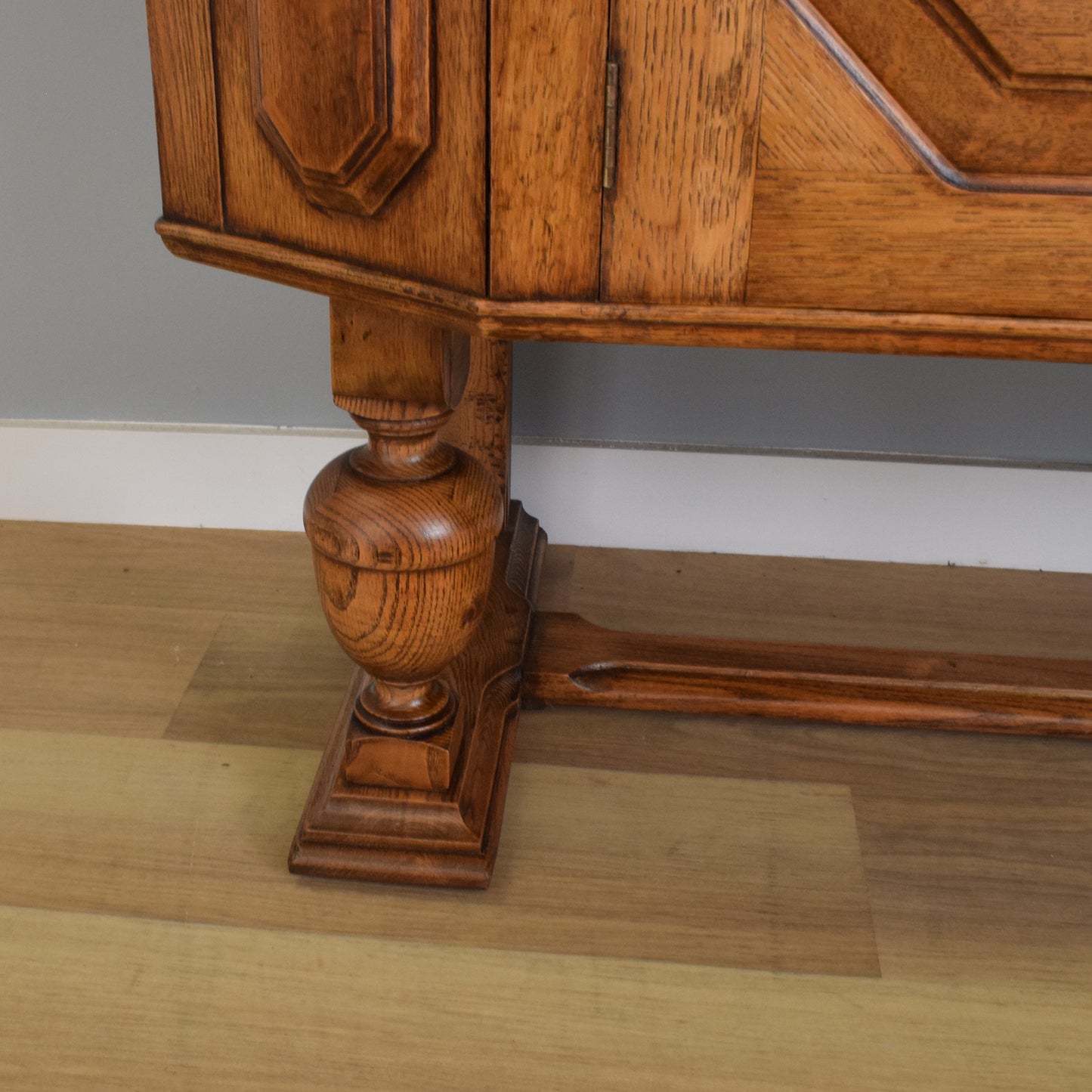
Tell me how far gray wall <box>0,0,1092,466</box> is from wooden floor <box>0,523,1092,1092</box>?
7.8 inches

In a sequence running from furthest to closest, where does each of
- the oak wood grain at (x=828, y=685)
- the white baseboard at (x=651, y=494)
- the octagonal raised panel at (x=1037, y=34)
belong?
the white baseboard at (x=651, y=494) < the oak wood grain at (x=828, y=685) < the octagonal raised panel at (x=1037, y=34)

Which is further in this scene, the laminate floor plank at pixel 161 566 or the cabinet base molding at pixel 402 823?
the laminate floor plank at pixel 161 566

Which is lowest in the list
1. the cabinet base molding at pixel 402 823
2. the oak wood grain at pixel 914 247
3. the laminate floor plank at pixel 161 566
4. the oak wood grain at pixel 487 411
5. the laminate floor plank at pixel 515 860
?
the laminate floor plank at pixel 161 566

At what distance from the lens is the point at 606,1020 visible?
695 mm

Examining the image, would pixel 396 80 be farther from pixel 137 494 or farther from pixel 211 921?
pixel 137 494

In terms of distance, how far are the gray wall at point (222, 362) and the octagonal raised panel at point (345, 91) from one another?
64cm

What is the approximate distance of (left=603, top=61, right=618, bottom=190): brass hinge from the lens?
0.47 metres

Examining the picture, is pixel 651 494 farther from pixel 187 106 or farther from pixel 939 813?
pixel 187 106

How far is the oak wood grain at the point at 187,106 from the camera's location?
54cm

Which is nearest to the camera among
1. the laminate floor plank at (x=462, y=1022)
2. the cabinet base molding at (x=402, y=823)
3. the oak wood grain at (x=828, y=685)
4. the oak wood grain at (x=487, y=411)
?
the laminate floor plank at (x=462, y=1022)

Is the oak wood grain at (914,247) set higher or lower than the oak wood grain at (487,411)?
higher

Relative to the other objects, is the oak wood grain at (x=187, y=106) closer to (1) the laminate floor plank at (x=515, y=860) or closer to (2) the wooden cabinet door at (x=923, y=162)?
(2) the wooden cabinet door at (x=923, y=162)

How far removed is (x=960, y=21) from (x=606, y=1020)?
0.53 m

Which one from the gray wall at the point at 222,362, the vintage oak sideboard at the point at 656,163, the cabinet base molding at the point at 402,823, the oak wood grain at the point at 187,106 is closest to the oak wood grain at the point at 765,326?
the vintage oak sideboard at the point at 656,163
